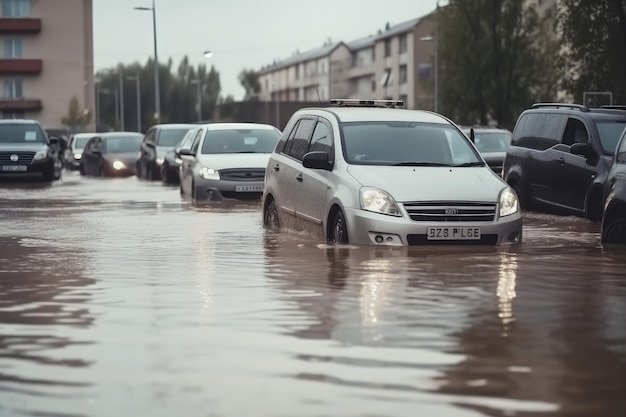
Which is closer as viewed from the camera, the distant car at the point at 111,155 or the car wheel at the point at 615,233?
the car wheel at the point at 615,233

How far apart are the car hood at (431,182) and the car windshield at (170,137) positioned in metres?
25.4

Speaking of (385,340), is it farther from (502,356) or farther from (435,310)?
(435,310)

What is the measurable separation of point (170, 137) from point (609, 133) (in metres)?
21.3

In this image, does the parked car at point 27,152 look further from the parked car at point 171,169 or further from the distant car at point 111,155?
the distant car at point 111,155

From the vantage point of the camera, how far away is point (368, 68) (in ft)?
480

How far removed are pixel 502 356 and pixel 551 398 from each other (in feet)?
3.96

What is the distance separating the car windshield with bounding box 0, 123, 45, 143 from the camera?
3647cm

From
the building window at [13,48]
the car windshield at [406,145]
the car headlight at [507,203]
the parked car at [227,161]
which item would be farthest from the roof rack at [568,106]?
the building window at [13,48]

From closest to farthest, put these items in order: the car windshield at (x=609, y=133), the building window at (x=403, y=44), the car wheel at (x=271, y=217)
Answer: the car wheel at (x=271, y=217)
the car windshield at (x=609, y=133)
the building window at (x=403, y=44)

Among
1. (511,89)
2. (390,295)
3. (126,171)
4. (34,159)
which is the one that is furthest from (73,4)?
(390,295)

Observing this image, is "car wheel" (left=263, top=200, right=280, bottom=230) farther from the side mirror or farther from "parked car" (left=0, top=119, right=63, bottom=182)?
"parked car" (left=0, top=119, right=63, bottom=182)

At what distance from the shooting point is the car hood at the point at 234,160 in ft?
81.5

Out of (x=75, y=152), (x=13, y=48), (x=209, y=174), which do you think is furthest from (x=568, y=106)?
(x=13, y=48)

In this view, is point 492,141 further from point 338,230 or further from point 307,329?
point 307,329
